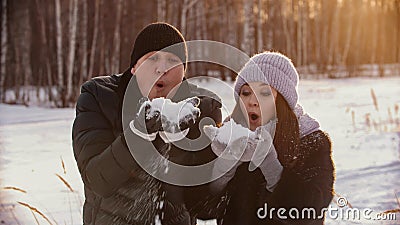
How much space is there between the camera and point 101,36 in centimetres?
1586

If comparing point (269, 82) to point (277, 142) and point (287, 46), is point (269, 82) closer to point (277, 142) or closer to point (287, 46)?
point (277, 142)

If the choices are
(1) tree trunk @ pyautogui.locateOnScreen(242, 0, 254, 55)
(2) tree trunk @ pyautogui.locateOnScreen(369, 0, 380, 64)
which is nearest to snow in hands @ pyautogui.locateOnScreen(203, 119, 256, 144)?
(1) tree trunk @ pyautogui.locateOnScreen(242, 0, 254, 55)

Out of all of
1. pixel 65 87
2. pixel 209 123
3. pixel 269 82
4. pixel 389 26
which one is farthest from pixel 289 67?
pixel 389 26

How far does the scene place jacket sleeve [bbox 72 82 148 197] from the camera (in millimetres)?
1833

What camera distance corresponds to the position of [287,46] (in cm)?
2542

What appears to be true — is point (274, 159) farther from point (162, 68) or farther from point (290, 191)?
point (162, 68)

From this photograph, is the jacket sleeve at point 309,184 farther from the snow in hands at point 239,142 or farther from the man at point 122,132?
the man at point 122,132

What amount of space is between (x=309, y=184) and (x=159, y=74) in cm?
70

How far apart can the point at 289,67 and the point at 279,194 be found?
1.72ft

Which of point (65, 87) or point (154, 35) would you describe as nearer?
point (154, 35)

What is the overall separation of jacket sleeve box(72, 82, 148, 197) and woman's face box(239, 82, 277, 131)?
49 cm

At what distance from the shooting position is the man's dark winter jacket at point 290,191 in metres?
1.97

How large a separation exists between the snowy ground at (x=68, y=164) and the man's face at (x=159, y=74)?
101 centimetres

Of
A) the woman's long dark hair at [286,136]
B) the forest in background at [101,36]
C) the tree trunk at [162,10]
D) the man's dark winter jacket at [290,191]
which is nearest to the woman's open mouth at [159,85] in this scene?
the woman's long dark hair at [286,136]
